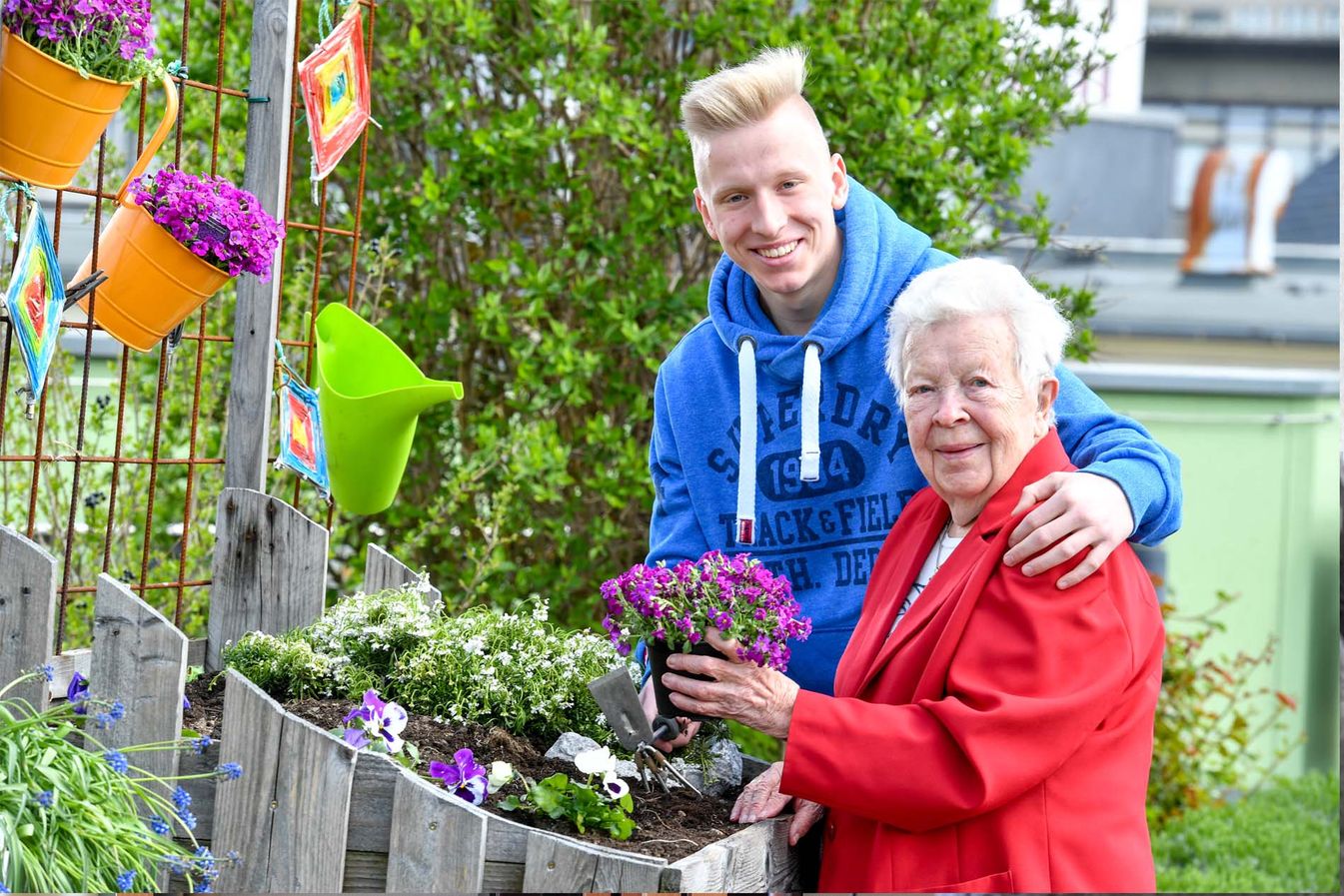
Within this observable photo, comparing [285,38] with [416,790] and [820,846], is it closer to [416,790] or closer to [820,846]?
[416,790]

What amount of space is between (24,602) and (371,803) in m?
0.56

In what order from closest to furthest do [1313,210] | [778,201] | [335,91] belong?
[778,201], [335,91], [1313,210]

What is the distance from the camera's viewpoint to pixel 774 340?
2.21 m

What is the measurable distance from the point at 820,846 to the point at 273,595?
1.06 metres

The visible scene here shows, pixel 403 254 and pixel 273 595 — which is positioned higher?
pixel 403 254

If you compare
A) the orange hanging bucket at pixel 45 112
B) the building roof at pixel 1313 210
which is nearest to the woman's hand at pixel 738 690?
the orange hanging bucket at pixel 45 112

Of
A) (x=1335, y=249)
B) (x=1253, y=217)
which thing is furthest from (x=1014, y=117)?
(x=1335, y=249)

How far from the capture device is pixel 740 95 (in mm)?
2031

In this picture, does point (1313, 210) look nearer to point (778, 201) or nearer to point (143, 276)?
point (778, 201)

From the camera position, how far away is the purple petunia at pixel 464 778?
1.72 m

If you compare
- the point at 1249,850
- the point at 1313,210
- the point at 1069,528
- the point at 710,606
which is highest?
the point at 1313,210

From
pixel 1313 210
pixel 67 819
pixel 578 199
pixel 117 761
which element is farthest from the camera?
pixel 1313 210

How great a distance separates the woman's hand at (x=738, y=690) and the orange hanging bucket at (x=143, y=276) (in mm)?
965

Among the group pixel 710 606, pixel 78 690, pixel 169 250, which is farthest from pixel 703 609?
pixel 169 250
